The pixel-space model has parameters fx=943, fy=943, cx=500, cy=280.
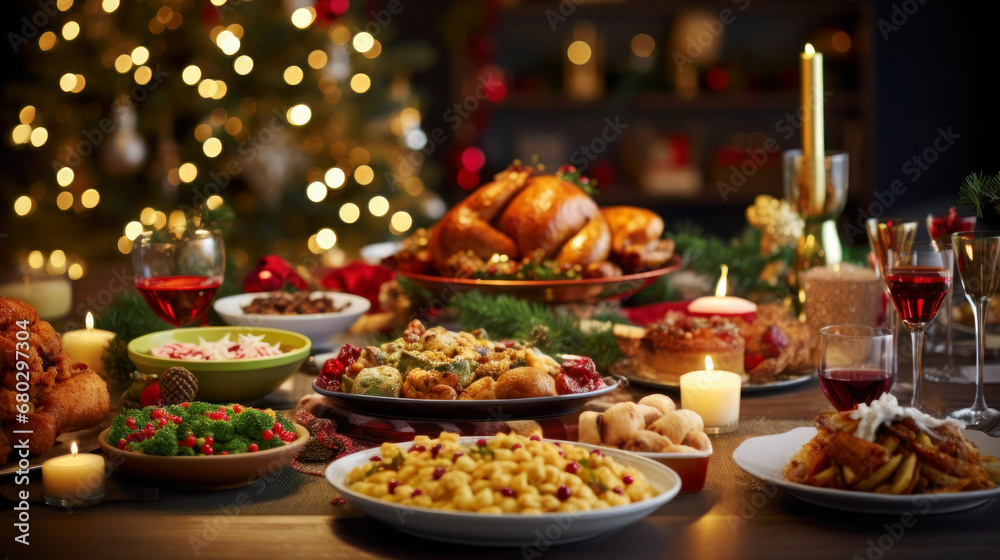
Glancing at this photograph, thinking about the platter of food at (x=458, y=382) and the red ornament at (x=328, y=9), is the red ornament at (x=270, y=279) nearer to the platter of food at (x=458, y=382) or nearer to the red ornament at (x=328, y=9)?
the platter of food at (x=458, y=382)

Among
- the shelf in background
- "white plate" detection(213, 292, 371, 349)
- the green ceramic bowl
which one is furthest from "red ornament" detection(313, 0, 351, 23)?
the green ceramic bowl

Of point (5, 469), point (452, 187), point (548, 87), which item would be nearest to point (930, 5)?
point (548, 87)

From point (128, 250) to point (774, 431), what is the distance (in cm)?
387

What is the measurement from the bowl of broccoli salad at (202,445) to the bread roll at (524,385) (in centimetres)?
29

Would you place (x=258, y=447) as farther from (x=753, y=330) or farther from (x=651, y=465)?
(x=753, y=330)

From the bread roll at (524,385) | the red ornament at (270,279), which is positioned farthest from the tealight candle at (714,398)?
the red ornament at (270,279)

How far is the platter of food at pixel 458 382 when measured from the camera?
137 cm

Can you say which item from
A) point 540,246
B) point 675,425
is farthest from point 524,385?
point 540,246

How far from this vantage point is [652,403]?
4.43 ft

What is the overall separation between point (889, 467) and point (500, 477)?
→ 469 mm

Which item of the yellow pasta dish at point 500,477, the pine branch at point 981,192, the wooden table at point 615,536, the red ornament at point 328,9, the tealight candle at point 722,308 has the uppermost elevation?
the red ornament at point 328,9

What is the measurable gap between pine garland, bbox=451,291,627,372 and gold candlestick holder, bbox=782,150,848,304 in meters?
0.46

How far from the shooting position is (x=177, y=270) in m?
1.73

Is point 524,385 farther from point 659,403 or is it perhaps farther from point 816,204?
point 816,204
